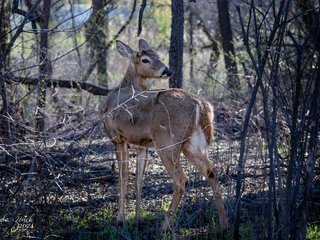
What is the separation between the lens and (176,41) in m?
9.56

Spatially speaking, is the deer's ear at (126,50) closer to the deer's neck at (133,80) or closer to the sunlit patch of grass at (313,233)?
the deer's neck at (133,80)

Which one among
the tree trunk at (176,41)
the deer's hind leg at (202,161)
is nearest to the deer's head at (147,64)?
the tree trunk at (176,41)

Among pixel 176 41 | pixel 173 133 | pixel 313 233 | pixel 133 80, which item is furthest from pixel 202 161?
pixel 176 41

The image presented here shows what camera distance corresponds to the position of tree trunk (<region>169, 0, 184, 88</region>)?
9.42m

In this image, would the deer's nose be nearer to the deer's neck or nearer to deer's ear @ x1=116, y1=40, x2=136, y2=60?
the deer's neck

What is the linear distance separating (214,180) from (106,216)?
1314mm

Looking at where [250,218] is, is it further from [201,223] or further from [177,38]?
[177,38]

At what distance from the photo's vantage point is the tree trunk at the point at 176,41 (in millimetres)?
9419

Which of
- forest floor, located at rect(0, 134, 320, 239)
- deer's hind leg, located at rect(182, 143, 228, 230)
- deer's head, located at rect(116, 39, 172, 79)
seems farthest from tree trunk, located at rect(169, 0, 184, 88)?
deer's hind leg, located at rect(182, 143, 228, 230)

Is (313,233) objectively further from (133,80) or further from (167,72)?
(133,80)

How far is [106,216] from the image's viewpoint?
296 inches

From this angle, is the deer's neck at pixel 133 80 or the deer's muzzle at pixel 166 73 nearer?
the deer's muzzle at pixel 166 73

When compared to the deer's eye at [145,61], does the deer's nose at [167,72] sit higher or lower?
lower

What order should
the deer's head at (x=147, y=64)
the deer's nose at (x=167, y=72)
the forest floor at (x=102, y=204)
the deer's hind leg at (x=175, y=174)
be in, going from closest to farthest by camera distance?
the forest floor at (x=102, y=204) → the deer's hind leg at (x=175, y=174) → the deer's nose at (x=167, y=72) → the deer's head at (x=147, y=64)
